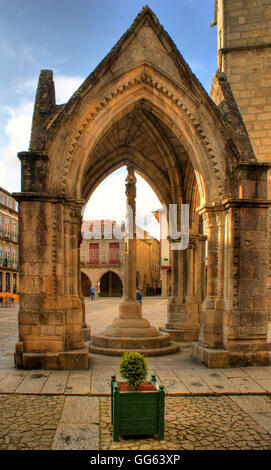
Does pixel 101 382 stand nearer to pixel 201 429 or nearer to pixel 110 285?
pixel 201 429

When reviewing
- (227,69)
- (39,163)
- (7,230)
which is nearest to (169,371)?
(39,163)

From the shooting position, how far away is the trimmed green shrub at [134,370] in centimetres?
434

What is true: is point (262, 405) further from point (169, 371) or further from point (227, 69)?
point (227, 69)

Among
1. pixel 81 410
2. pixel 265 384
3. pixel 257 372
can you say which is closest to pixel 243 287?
pixel 257 372

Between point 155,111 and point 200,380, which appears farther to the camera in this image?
point 155,111

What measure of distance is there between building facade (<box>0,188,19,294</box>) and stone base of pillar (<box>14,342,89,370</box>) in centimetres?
3519

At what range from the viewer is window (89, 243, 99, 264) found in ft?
145

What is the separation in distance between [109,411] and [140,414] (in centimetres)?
107

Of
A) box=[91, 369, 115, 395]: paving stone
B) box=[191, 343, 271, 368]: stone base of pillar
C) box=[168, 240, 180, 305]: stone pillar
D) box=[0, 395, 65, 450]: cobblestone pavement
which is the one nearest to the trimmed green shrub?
box=[0, 395, 65, 450]: cobblestone pavement

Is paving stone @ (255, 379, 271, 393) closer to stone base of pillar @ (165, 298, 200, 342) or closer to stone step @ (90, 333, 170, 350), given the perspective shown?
stone step @ (90, 333, 170, 350)

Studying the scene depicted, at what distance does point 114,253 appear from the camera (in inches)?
1735

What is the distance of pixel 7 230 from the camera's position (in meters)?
44.2

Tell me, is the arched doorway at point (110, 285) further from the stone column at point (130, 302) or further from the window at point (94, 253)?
the stone column at point (130, 302)

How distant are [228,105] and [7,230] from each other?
1534 inches
